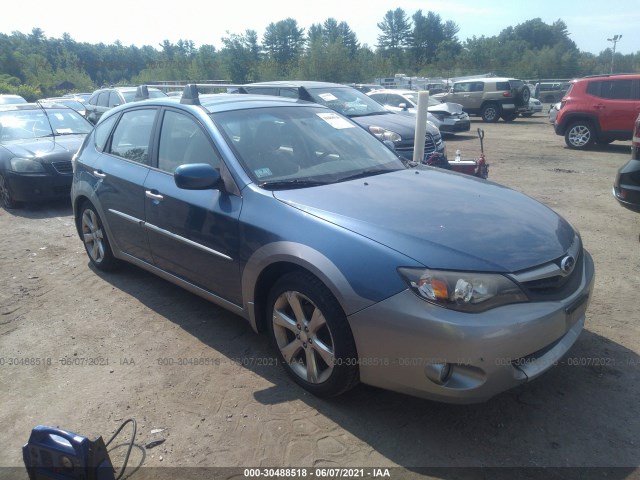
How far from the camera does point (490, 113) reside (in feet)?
72.5

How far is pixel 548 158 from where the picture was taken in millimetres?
11906

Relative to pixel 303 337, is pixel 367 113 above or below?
above

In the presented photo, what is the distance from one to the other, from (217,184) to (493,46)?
252ft

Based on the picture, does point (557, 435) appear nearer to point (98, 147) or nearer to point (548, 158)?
point (98, 147)

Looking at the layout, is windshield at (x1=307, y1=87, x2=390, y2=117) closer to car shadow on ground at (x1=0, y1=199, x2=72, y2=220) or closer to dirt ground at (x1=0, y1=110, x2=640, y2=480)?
car shadow on ground at (x1=0, y1=199, x2=72, y2=220)

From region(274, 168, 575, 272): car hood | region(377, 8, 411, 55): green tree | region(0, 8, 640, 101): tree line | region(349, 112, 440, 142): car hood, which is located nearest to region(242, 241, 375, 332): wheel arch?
region(274, 168, 575, 272): car hood

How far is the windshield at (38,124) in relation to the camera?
8.70 m

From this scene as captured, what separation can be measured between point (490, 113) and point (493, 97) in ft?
2.46

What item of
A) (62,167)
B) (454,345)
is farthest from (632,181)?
(62,167)

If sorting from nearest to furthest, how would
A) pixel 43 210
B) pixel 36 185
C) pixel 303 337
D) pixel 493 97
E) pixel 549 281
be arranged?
1. pixel 549 281
2. pixel 303 337
3. pixel 36 185
4. pixel 43 210
5. pixel 493 97

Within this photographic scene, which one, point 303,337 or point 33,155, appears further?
point 33,155

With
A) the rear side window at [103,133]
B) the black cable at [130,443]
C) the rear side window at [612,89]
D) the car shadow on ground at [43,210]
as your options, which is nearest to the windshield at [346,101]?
the car shadow on ground at [43,210]

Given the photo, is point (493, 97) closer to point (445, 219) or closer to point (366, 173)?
point (366, 173)

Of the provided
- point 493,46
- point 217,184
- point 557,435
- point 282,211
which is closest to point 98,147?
point 217,184
